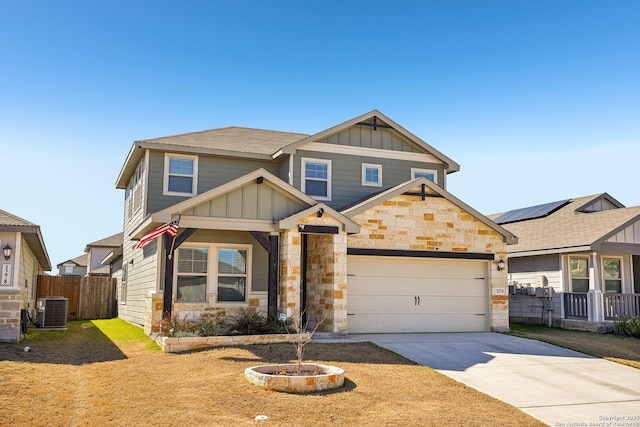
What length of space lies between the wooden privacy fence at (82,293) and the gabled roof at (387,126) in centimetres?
1177

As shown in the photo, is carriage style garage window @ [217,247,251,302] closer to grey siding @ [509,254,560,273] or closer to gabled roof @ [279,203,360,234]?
gabled roof @ [279,203,360,234]

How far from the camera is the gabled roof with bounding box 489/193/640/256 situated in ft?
58.2

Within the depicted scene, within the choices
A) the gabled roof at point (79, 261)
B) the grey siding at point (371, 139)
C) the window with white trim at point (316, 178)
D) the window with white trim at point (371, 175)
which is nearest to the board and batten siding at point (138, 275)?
the window with white trim at point (316, 178)

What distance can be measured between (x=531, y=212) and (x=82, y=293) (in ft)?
64.4

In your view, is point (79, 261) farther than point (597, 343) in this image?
Yes

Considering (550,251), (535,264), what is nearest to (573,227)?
(550,251)

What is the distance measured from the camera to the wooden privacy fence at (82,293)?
79.5 ft

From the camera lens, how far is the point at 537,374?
34.8 ft

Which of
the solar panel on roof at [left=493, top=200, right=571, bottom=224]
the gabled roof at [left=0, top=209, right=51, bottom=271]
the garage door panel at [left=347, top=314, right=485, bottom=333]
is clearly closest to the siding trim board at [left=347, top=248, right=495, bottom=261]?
the garage door panel at [left=347, top=314, right=485, bottom=333]

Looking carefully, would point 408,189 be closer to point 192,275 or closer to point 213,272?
point 213,272

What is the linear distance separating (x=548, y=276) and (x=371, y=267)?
24.5 ft

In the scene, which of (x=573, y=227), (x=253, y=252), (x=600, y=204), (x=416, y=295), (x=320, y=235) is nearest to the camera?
(x=253, y=252)

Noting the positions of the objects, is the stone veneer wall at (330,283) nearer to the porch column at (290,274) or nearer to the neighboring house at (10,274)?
the porch column at (290,274)

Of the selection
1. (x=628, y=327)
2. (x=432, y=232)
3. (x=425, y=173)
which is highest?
(x=425, y=173)
